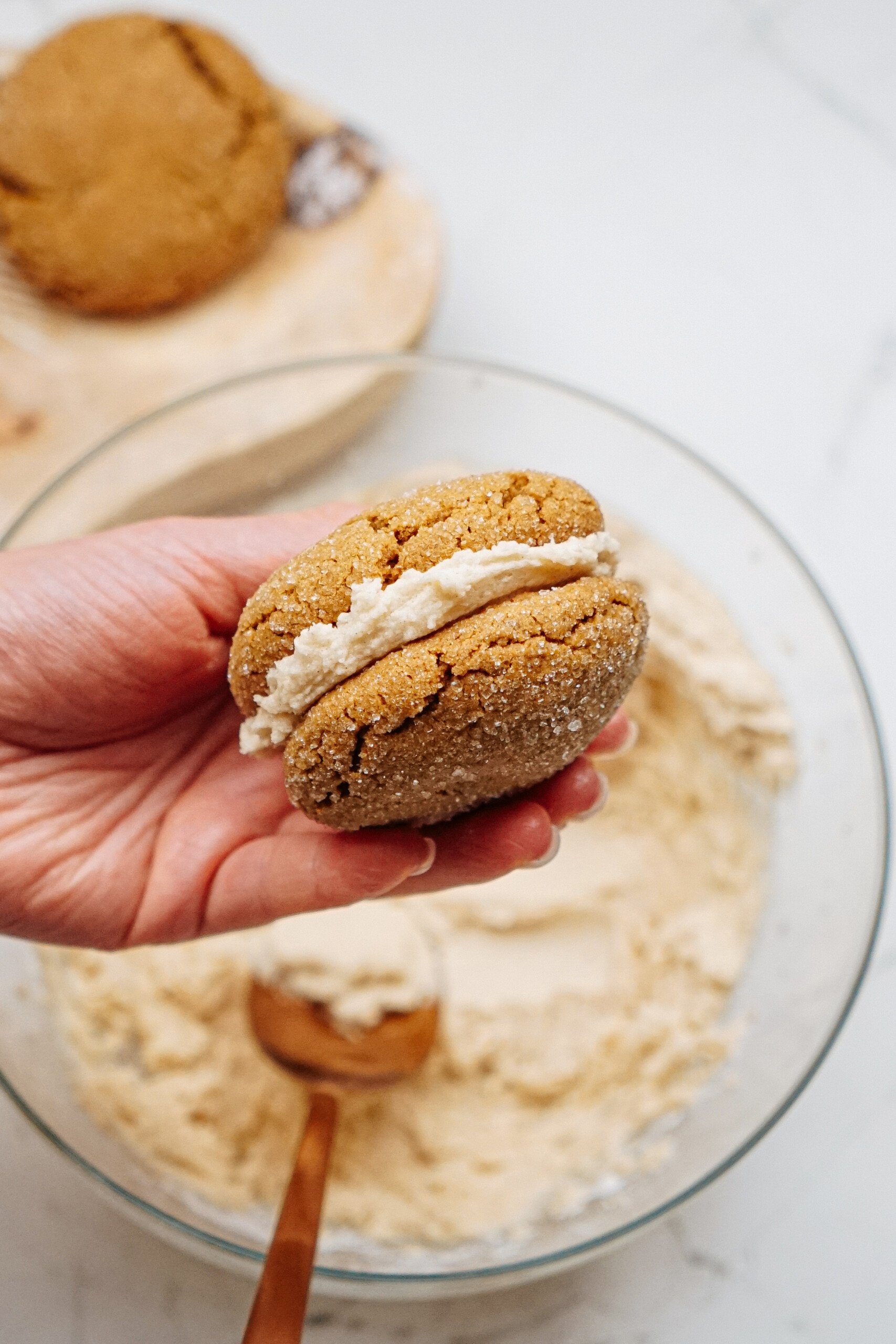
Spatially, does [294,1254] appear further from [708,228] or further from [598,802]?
[708,228]

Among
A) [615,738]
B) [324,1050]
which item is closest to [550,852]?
[615,738]

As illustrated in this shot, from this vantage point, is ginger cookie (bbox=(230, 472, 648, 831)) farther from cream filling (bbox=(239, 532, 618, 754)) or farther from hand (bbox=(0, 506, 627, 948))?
hand (bbox=(0, 506, 627, 948))

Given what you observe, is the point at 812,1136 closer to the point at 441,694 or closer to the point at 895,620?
the point at 895,620

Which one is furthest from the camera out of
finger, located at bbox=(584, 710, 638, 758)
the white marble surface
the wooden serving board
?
the white marble surface

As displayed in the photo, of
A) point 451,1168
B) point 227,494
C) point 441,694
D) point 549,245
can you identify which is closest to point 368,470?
point 227,494

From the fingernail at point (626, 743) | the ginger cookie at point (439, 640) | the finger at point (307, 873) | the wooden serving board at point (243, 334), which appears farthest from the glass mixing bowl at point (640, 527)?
the ginger cookie at point (439, 640)

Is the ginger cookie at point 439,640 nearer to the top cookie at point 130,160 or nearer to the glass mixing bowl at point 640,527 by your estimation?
the glass mixing bowl at point 640,527

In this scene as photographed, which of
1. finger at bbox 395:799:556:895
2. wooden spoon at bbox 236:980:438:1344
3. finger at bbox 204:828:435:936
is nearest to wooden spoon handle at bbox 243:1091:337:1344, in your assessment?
wooden spoon at bbox 236:980:438:1344
